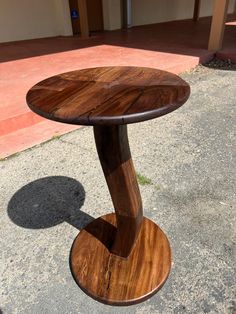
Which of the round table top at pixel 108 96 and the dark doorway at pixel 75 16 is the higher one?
the round table top at pixel 108 96

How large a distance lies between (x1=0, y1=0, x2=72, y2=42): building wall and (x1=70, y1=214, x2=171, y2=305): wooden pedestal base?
6.71 meters

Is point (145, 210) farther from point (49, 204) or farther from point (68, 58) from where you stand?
point (68, 58)

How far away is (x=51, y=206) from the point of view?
7.07ft

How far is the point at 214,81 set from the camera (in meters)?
4.75

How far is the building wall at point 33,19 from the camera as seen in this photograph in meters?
6.98

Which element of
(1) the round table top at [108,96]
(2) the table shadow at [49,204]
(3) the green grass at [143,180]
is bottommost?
(3) the green grass at [143,180]

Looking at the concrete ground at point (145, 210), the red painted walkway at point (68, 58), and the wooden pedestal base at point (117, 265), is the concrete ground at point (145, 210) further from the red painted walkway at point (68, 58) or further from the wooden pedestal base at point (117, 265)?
the red painted walkway at point (68, 58)

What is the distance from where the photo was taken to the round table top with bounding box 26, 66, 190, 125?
1.04m

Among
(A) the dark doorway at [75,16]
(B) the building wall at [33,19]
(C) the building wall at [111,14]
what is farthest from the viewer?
(C) the building wall at [111,14]

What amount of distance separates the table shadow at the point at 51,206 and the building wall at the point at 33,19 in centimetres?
602

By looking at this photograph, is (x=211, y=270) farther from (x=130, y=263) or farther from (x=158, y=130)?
(x=158, y=130)

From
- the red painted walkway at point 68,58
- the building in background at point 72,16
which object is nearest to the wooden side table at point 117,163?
the red painted walkway at point 68,58

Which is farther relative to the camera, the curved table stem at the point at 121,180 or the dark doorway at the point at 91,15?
the dark doorway at the point at 91,15

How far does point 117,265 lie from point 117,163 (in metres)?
0.62
